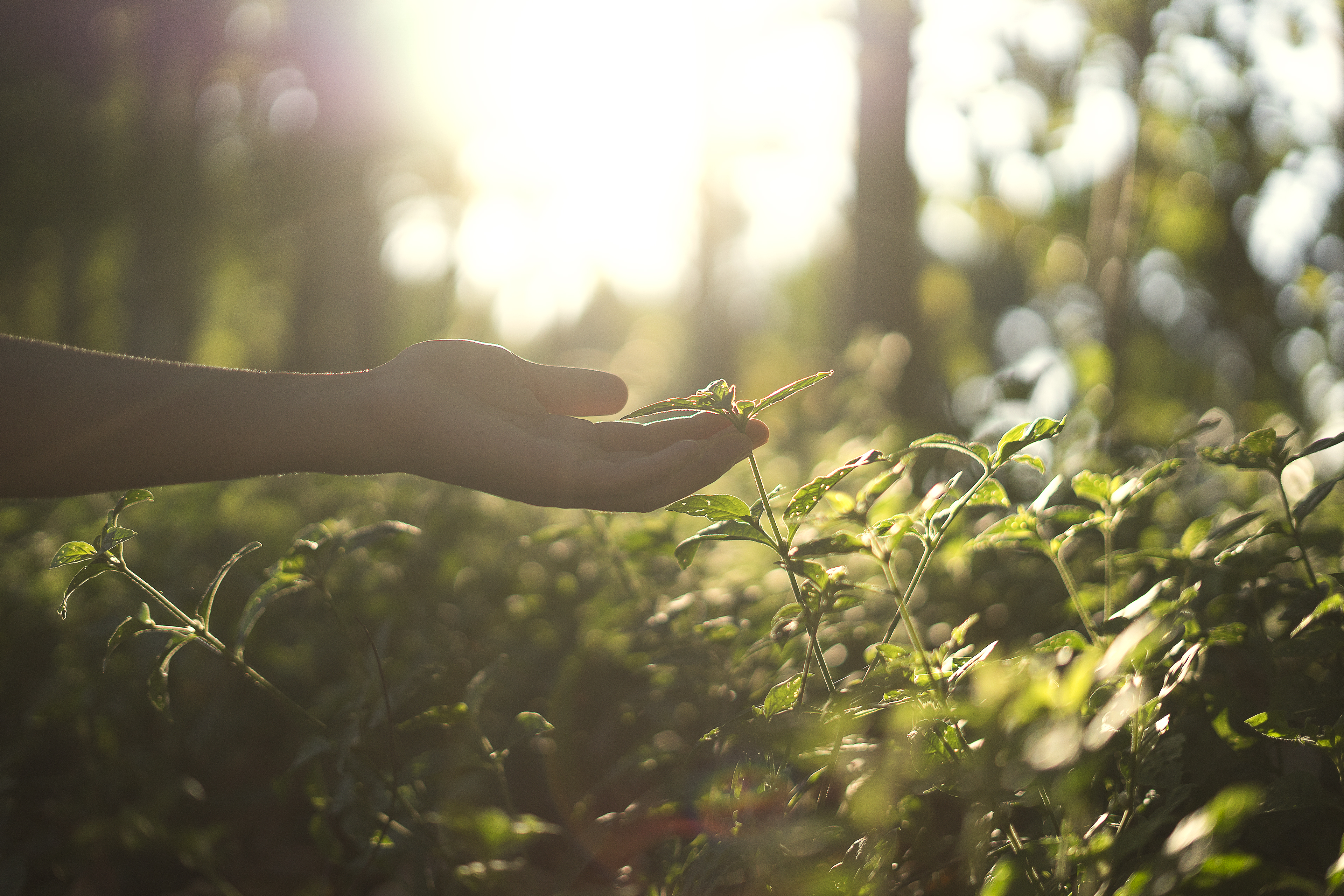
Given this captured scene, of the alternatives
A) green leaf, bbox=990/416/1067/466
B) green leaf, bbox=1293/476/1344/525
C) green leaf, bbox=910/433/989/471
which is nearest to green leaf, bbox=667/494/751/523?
green leaf, bbox=910/433/989/471

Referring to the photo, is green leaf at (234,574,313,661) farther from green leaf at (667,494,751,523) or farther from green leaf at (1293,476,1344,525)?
Result: green leaf at (1293,476,1344,525)

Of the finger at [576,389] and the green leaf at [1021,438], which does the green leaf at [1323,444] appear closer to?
the green leaf at [1021,438]

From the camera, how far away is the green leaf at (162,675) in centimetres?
127

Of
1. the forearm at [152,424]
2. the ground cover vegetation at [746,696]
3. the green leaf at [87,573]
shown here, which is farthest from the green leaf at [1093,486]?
the green leaf at [87,573]

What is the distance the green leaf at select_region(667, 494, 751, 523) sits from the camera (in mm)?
1120

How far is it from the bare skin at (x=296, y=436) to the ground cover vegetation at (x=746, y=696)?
0.49ft

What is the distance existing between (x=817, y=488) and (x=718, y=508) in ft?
0.50

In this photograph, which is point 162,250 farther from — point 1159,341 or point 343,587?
point 1159,341

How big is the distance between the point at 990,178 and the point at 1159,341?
2826 mm

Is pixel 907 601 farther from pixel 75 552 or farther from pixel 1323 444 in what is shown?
pixel 75 552

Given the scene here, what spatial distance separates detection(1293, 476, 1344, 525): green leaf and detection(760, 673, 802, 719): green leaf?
2.74 ft

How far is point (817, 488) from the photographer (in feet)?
3.52

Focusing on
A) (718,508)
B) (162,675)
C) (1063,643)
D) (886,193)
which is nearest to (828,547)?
(718,508)

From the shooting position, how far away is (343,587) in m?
2.58
